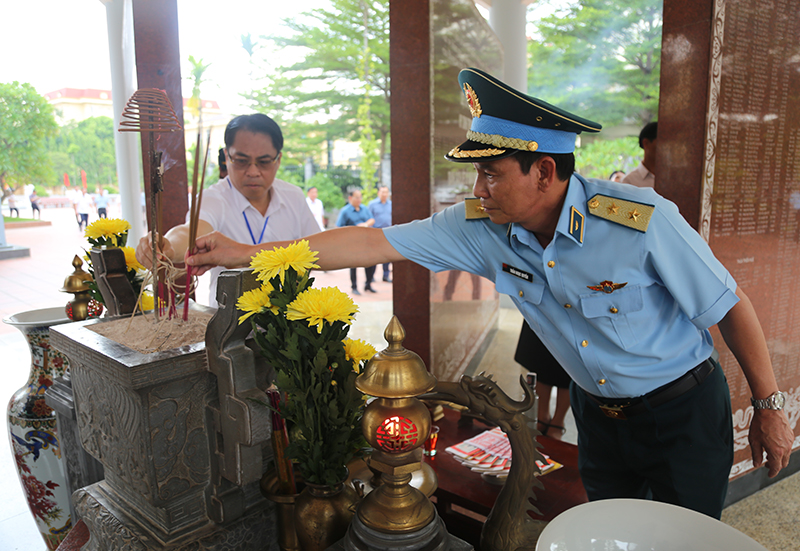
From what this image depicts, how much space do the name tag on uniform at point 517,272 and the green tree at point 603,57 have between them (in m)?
10.2

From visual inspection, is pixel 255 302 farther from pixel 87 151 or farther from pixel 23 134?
pixel 87 151

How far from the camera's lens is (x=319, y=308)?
0.87 meters

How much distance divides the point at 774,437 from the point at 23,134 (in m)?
6.76

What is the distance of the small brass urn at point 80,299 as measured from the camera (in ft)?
6.11

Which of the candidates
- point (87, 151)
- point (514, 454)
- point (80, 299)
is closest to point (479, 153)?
point (514, 454)

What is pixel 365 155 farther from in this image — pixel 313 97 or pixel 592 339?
pixel 592 339

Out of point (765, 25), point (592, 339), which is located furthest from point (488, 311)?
point (592, 339)

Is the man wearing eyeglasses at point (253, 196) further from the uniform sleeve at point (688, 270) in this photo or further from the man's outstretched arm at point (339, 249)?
the uniform sleeve at point (688, 270)

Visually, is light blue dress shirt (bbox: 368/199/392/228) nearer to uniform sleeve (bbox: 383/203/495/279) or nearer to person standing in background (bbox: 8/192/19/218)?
person standing in background (bbox: 8/192/19/218)

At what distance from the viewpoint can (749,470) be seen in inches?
106

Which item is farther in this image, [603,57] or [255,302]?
[603,57]

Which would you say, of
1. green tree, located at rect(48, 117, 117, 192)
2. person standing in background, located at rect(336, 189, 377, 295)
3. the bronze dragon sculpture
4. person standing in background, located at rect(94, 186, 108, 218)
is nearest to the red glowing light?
the bronze dragon sculpture

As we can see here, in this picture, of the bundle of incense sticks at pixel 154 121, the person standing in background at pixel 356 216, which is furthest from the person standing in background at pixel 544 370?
the person standing in background at pixel 356 216

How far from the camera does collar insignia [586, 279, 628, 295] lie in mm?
1232
